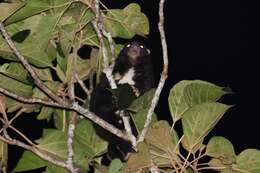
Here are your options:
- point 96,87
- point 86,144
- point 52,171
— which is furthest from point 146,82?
point 52,171

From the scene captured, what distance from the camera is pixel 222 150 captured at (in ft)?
6.63

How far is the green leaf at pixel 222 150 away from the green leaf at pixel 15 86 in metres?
0.69

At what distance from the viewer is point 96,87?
2951 mm

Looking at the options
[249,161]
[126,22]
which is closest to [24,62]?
[126,22]

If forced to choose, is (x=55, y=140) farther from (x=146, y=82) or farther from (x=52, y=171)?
(x=146, y=82)

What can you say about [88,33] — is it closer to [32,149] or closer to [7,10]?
[7,10]

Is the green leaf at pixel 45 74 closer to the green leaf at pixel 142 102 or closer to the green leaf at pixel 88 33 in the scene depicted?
the green leaf at pixel 88 33

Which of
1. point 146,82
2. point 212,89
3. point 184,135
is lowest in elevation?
point 146,82

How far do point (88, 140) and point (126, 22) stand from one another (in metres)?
0.57

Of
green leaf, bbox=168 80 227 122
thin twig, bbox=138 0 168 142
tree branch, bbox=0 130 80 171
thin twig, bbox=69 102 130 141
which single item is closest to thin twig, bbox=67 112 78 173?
tree branch, bbox=0 130 80 171

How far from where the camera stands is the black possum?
2.99 m

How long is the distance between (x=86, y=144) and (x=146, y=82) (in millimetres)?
1128

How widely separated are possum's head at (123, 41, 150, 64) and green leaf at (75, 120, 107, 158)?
107 cm

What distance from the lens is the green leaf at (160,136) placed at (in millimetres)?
1973
